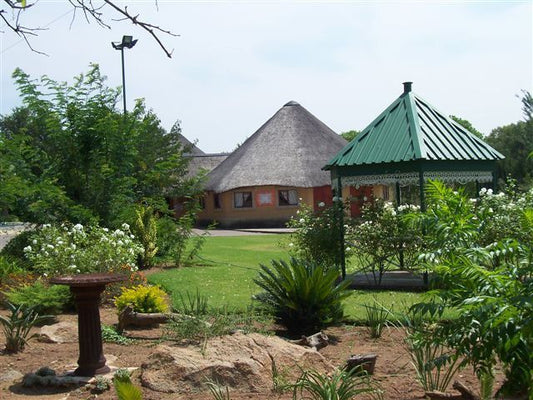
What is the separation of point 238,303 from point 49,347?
3345mm

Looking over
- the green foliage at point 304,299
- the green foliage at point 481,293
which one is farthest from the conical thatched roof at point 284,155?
the green foliage at point 481,293

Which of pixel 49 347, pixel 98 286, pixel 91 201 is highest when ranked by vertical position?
pixel 91 201

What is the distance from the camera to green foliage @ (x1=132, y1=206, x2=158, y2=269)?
16781 millimetres

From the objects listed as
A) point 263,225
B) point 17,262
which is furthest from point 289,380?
point 263,225

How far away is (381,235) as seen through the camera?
1300cm

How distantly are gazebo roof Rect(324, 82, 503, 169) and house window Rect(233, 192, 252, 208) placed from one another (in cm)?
2567

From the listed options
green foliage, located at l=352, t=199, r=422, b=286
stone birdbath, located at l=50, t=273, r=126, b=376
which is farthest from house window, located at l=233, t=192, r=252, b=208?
stone birdbath, located at l=50, t=273, r=126, b=376

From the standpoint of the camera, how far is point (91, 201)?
15.9 metres

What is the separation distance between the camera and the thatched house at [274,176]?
38.3 metres

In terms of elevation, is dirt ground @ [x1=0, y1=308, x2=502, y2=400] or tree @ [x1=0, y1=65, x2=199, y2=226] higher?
tree @ [x1=0, y1=65, x2=199, y2=226]

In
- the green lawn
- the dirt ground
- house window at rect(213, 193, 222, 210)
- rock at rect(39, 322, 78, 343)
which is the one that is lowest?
the dirt ground

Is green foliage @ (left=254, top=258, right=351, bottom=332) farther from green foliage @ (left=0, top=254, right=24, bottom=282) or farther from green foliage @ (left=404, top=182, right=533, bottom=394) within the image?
green foliage @ (left=0, top=254, right=24, bottom=282)

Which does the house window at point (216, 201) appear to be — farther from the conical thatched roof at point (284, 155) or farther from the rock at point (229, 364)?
the rock at point (229, 364)

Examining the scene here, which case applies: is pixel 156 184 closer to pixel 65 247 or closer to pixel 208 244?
pixel 208 244
